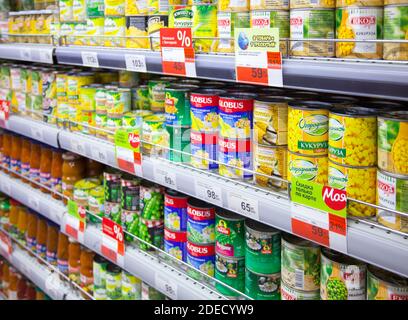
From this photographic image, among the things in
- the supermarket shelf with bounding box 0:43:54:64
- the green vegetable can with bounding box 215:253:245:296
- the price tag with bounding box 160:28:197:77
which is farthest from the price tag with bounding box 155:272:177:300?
the supermarket shelf with bounding box 0:43:54:64

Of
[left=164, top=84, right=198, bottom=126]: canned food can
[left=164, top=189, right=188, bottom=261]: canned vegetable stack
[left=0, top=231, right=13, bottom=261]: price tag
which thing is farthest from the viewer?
[left=0, top=231, right=13, bottom=261]: price tag

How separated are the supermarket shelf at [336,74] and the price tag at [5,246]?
2.01 meters

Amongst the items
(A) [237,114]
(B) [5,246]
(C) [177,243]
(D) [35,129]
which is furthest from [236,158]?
(B) [5,246]

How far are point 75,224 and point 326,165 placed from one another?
1.34m

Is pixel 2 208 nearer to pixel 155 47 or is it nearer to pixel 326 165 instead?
pixel 155 47

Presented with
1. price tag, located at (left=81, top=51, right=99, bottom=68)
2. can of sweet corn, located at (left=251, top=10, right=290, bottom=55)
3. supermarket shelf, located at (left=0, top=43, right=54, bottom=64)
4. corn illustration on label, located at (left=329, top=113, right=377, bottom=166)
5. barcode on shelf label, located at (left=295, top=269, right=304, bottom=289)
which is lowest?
barcode on shelf label, located at (left=295, top=269, right=304, bottom=289)

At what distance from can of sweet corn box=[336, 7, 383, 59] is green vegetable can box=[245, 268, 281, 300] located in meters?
0.64

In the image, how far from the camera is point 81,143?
6.79 ft

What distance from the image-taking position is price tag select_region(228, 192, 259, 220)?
1.30 meters

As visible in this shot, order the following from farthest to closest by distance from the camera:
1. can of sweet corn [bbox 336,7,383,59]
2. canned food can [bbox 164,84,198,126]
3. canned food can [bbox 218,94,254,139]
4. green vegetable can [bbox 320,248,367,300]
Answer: canned food can [bbox 164,84,198,126] → canned food can [bbox 218,94,254,139] → green vegetable can [bbox 320,248,367,300] → can of sweet corn [bbox 336,7,383,59]

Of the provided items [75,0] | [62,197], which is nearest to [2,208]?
[62,197]

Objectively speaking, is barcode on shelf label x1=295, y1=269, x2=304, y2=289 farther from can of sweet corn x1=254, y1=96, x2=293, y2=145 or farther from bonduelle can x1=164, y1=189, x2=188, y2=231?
bonduelle can x1=164, y1=189, x2=188, y2=231

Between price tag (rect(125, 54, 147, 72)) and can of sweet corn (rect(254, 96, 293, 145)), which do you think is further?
price tag (rect(125, 54, 147, 72))

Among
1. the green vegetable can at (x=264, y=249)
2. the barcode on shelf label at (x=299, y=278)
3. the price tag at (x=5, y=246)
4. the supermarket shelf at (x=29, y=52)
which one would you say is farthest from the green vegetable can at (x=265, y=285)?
the price tag at (x=5, y=246)
